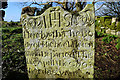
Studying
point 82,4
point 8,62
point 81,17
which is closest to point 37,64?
point 81,17

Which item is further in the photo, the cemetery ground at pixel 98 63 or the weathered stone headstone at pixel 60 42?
the cemetery ground at pixel 98 63

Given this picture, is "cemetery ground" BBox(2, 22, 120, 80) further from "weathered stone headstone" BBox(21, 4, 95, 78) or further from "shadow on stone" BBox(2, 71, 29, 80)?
"weathered stone headstone" BBox(21, 4, 95, 78)

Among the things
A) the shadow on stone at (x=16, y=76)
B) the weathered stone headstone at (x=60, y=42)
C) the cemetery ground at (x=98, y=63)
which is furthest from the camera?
the cemetery ground at (x=98, y=63)

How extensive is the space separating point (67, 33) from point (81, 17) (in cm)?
40

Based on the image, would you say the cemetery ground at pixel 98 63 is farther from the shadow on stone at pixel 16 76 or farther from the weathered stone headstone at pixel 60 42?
the weathered stone headstone at pixel 60 42

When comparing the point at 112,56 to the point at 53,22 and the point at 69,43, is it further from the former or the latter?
the point at 53,22

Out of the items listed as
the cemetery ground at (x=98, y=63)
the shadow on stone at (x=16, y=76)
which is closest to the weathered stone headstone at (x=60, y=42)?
the shadow on stone at (x=16, y=76)

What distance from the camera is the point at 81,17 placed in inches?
76.1

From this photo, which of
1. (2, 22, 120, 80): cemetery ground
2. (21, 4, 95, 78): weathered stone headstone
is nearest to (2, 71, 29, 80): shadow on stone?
(2, 22, 120, 80): cemetery ground

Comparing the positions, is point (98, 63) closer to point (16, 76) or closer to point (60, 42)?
point (60, 42)

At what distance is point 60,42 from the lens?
211 centimetres

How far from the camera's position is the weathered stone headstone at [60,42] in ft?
6.48

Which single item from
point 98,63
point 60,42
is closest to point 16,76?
point 60,42

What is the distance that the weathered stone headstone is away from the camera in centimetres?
197
